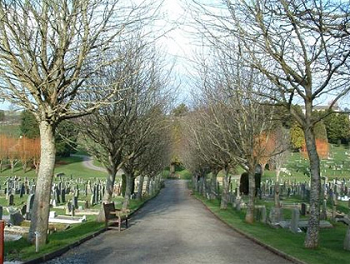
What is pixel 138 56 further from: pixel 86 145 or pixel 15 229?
pixel 15 229

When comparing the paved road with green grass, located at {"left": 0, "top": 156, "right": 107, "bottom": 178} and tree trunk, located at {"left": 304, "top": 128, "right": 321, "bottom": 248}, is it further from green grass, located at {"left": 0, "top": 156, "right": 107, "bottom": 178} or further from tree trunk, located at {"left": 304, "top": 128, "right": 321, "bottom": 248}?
green grass, located at {"left": 0, "top": 156, "right": 107, "bottom": 178}

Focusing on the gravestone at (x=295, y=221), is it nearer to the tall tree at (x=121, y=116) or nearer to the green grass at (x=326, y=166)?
the tall tree at (x=121, y=116)

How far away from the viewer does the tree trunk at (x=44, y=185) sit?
13.9 m

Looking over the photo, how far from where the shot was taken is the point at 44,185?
14.0m

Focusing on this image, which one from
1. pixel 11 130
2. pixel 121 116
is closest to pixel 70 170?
pixel 11 130

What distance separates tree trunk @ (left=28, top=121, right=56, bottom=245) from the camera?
13.9 m

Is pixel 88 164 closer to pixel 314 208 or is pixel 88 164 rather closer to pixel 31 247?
Result: pixel 31 247

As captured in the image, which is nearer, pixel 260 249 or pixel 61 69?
pixel 61 69

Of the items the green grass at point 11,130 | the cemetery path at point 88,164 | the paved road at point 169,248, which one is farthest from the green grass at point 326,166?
the paved road at point 169,248

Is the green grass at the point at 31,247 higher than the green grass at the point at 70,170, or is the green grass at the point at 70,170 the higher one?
the green grass at the point at 70,170

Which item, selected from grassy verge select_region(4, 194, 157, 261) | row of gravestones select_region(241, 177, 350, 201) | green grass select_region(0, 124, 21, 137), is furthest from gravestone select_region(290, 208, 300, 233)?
green grass select_region(0, 124, 21, 137)

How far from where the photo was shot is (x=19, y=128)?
346 feet

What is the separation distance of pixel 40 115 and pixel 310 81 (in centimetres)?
754

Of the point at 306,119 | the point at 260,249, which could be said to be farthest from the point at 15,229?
the point at 306,119
